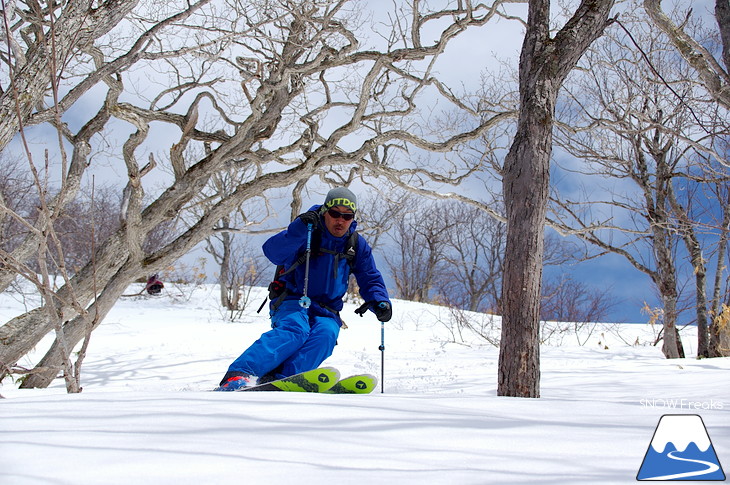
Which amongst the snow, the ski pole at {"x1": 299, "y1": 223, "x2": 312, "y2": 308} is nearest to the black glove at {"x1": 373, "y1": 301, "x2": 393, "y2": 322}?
the ski pole at {"x1": 299, "y1": 223, "x2": 312, "y2": 308}

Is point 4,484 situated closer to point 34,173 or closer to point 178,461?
point 178,461

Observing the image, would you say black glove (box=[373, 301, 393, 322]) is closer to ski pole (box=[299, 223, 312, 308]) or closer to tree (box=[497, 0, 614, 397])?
ski pole (box=[299, 223, 312, 308])

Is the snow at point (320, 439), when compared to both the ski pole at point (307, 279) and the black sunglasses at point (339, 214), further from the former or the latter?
the black sunglasses at point (339, 214)

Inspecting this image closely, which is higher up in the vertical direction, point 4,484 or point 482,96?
point 482,96

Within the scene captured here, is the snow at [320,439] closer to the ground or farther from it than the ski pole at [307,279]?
closer to the ground

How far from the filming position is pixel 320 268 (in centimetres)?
383

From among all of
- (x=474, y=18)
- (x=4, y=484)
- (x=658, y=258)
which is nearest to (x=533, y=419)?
(x=4, y=484)

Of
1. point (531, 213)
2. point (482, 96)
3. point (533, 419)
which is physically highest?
point (482, 96)

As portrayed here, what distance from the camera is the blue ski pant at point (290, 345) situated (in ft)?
10.6

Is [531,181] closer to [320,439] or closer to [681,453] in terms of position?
[681,453]

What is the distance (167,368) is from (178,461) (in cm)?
719

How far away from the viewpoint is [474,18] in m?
6.82

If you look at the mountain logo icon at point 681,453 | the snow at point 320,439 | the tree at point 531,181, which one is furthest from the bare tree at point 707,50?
the mountain logo icon at point 681,453

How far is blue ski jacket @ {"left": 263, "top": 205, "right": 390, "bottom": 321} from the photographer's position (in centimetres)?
380
